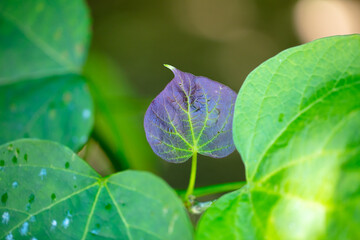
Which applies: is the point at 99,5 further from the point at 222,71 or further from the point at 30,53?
the point at 30,53

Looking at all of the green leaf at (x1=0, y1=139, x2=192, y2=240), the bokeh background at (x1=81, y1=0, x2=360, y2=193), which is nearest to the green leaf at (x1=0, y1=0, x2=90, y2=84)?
the green leaf at (x1=0, y1=139, x2=192, y2=240)

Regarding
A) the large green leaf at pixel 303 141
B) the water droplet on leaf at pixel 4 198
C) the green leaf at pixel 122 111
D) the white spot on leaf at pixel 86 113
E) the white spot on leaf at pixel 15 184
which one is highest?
the large green leaf at pixel 303 141

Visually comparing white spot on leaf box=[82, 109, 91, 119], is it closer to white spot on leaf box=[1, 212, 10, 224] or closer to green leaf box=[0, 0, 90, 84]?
green leaf box=[0, 0, 90, 84]

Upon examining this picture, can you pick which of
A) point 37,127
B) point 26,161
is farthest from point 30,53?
point 26,161

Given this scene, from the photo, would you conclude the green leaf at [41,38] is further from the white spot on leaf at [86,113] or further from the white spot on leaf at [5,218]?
the white spot on leaf at [5,218]

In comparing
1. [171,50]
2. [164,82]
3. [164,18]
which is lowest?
[164,82]

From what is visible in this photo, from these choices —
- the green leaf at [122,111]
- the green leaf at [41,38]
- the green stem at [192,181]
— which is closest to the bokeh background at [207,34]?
the green leaf at [122,111]
